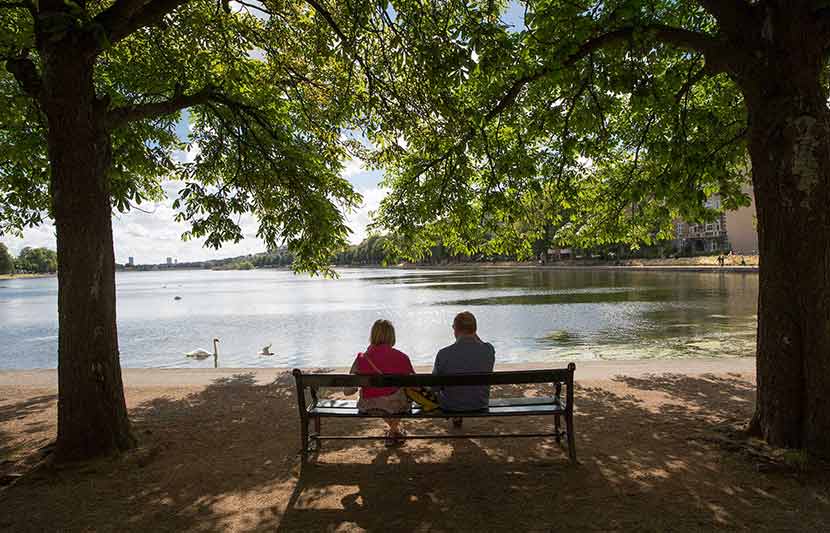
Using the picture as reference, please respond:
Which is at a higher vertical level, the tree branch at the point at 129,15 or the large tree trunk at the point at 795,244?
the tree branch at the point at 129,15

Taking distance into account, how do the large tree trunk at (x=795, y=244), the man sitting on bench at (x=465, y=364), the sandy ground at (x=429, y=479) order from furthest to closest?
the man sitting on bench at (x=465, y=364)
the large tree trunk at (x=795, y=244)
the sandy ground at (x=429, y=479)

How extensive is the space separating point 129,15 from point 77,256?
7.86 feet

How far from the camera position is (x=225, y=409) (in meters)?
7.46

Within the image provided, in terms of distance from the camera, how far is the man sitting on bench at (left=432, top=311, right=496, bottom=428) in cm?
499

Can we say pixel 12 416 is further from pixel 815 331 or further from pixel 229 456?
pixel 815 331

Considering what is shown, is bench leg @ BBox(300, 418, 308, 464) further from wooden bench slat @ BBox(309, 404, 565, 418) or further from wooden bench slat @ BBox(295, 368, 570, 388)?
wooden bench slat @ BBox(295, 368, 570, 388)

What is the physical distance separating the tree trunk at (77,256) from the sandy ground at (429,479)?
1.29 ft

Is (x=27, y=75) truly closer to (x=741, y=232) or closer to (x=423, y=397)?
(x=423, y=397)

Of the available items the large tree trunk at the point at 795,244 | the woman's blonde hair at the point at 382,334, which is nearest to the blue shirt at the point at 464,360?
the woman's blonde hair at the point at 382,334

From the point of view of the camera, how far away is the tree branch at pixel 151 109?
5840 millimetres

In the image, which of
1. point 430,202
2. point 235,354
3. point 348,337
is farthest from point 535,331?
point 430,202

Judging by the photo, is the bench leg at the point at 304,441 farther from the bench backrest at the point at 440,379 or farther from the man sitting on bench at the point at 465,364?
the man sitting on bench at the point at 465,364

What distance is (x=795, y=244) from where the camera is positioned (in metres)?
4.71

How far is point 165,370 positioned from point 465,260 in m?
131
